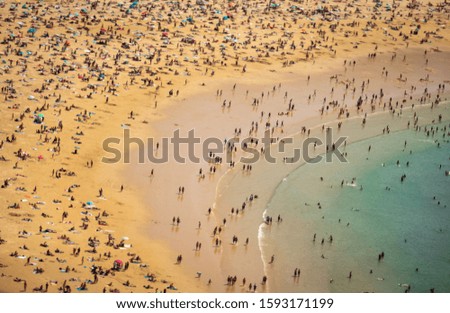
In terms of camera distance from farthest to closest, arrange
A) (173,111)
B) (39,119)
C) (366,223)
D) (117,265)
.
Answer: (173,111) → (39,119) → (366,223) → (117,265)

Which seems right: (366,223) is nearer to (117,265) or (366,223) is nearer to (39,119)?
(117,265)

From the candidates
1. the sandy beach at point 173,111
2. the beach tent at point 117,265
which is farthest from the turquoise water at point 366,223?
the beach tent at point 117,265

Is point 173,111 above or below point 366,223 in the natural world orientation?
above

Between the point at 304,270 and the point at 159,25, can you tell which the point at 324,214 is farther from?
the point at 159,25

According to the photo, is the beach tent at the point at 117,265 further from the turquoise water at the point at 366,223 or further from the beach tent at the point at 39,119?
the beach tent at the point at 39,119

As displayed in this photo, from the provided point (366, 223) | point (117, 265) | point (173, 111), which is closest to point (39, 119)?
point (173, 111)
